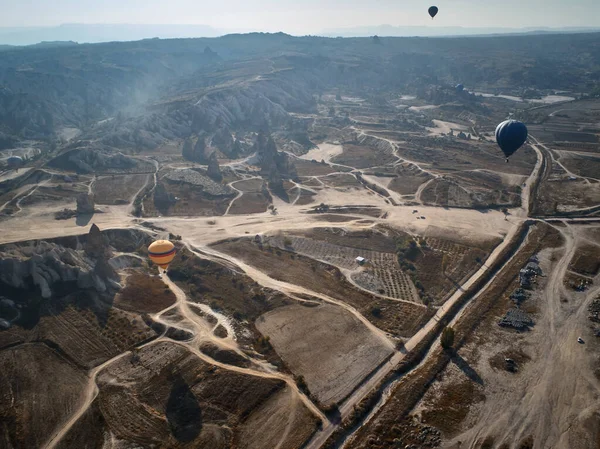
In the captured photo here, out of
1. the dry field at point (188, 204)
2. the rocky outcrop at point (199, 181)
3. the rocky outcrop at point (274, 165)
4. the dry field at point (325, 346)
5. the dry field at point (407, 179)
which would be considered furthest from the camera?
the rocky outcrop at point (274, 165)

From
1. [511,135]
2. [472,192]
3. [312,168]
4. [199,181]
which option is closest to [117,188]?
[199,181]

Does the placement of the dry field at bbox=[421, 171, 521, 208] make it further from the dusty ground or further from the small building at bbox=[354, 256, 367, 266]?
the small building at bbox=[354, 256, 367, 266]

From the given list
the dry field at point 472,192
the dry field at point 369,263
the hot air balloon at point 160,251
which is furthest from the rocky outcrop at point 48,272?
the dry field at point 472,192

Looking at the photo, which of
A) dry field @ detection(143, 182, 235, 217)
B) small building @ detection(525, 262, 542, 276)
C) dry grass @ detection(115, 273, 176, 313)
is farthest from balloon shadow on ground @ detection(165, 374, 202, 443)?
dry field @ detection(143, 182, 235, 217)

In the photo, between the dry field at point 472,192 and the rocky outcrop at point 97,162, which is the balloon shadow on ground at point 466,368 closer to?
the dry field at point 472,192

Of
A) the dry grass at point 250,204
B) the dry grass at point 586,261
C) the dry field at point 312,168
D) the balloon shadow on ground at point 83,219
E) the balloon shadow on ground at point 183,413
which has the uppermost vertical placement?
the dry field at point 312,168

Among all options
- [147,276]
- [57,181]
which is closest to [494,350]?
[147,276]

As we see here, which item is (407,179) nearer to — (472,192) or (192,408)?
(472,192)
